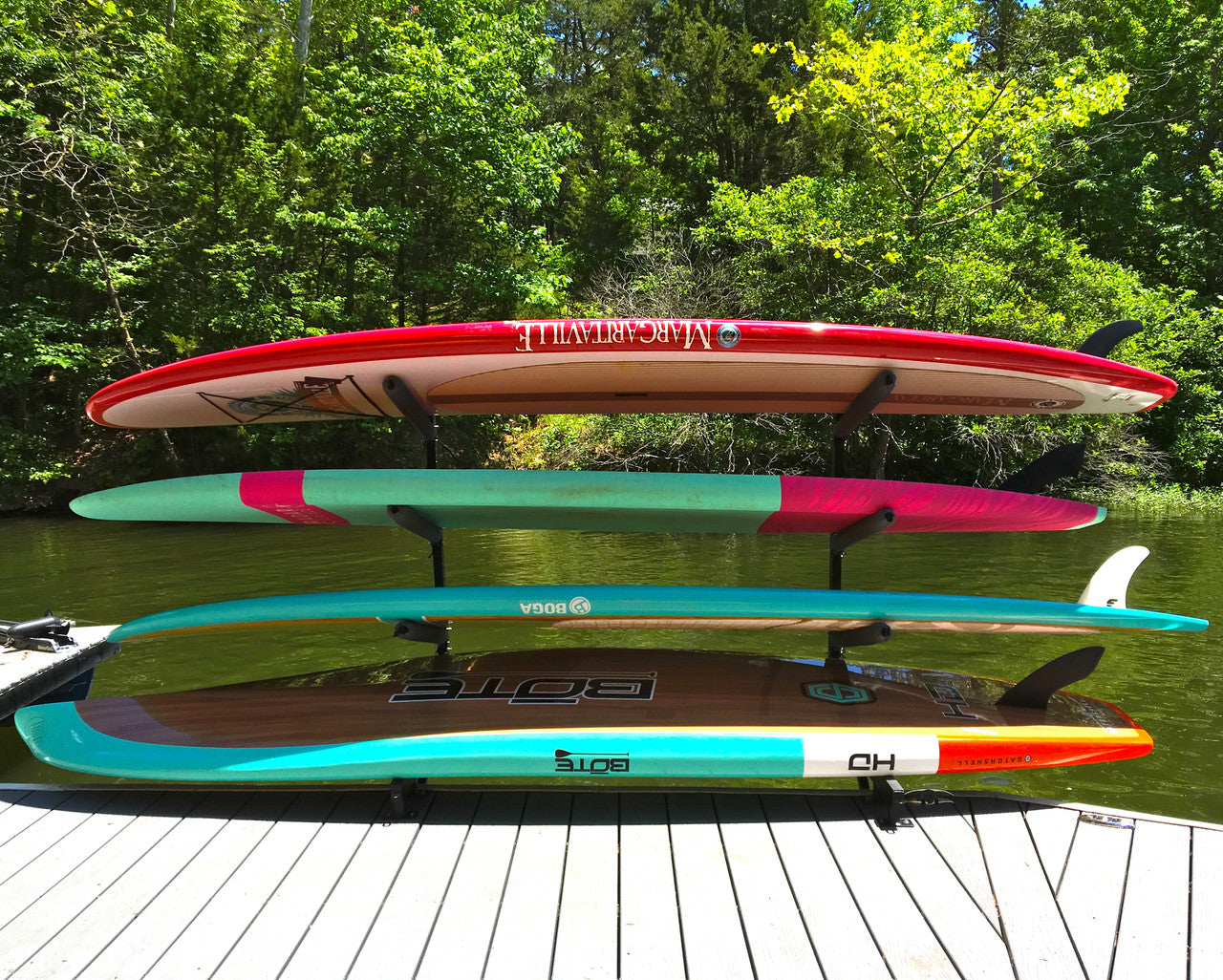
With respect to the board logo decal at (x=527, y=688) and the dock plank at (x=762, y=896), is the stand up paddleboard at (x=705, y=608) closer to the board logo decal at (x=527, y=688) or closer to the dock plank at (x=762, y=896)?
the board logo decal at (x=527, y=688)

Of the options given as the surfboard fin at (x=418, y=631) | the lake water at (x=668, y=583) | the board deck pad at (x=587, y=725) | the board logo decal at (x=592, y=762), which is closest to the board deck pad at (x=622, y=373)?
the surfboard fin at (x=418, y=631)

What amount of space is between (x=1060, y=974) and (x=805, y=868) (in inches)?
24.7

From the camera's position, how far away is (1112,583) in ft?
9.59

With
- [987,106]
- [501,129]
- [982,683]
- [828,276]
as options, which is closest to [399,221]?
[501,129]

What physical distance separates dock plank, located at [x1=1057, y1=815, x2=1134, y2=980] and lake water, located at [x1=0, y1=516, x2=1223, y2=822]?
1167mm

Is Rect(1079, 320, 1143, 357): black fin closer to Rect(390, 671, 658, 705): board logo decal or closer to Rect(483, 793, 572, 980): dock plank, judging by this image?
Rect(390, 671, 658, 705): board logo decal

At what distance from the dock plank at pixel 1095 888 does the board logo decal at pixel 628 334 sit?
6.31 ft

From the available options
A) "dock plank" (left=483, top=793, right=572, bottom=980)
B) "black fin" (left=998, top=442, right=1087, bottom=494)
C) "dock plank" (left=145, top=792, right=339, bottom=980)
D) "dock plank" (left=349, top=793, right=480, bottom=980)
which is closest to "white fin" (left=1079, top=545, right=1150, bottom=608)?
"black fin" (left=998, top=442, right=1087, bottom=494)

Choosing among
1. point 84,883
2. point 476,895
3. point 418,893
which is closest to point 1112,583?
point 476,895

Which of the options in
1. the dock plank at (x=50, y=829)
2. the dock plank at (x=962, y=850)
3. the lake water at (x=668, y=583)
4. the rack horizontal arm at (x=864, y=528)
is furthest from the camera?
the lake water at (x=668, y=583)

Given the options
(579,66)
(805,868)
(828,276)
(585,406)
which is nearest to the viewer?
(805,868)

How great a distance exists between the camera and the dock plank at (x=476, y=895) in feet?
5.91

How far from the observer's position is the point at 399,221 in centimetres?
1544

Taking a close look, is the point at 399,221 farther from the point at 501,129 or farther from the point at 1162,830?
the point at 1162,830
